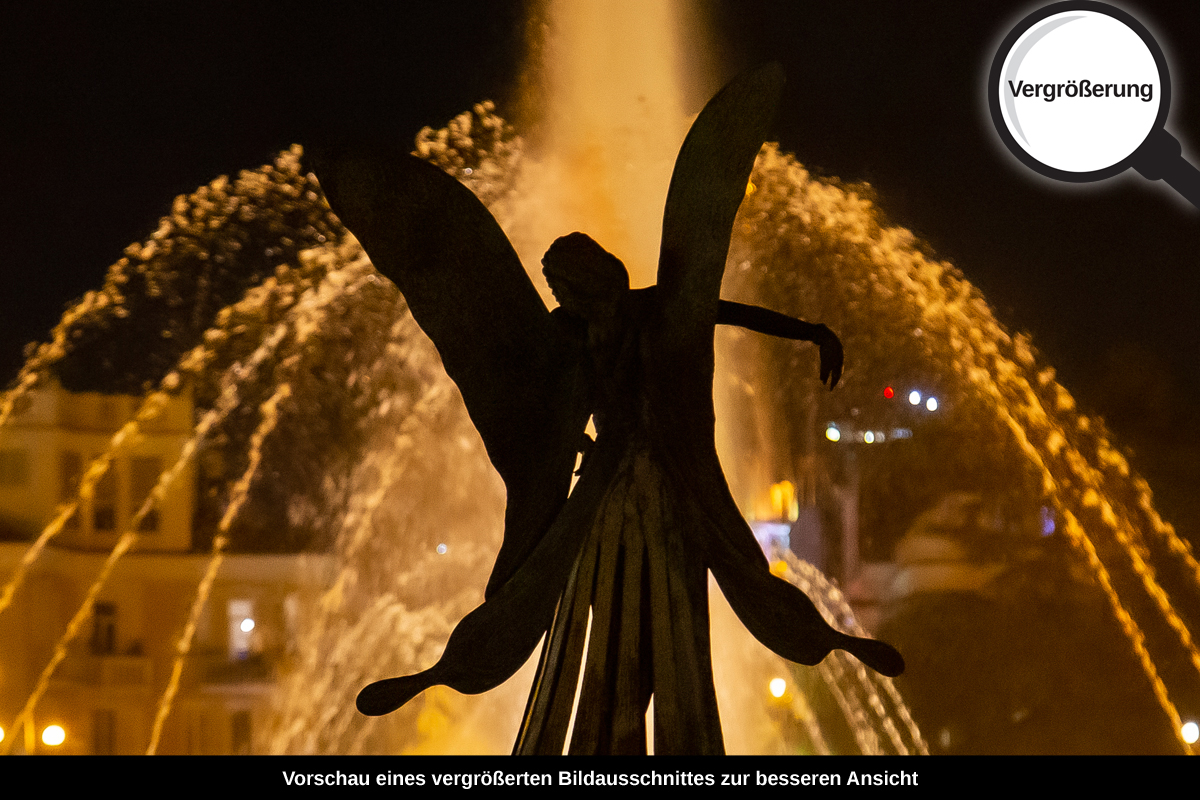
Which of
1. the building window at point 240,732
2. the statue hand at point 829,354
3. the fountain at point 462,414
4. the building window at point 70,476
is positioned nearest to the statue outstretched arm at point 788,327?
the statue hand at point 829,354

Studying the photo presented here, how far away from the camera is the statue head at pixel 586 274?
3801mm

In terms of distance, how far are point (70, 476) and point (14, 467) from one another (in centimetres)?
81

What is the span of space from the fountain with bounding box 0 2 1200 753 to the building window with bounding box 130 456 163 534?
0.28 m

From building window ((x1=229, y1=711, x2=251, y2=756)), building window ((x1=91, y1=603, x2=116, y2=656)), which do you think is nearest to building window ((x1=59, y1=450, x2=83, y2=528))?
building window ((x1=91, y1=603, x2=116, y2=656))

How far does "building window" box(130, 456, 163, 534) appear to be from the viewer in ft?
61.2

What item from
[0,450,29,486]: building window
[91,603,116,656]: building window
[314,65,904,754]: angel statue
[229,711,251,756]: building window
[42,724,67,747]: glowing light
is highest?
[0,450,29,486]: building window

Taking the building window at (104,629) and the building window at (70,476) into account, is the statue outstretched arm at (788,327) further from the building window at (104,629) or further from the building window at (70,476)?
the building window at (70,476)

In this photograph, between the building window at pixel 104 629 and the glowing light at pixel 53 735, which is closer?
the glowing light at pixel 53 735

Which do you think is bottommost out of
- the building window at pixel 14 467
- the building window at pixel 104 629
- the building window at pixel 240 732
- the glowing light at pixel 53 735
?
the building window at pixel 240 732

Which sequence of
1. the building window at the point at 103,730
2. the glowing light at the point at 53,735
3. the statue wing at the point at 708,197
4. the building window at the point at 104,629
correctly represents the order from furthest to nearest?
the building window at the point at 104,629 → the building window at the point at 103,730 → the glowing light at the point at 53,735 → the statue wing at the point at 708,197

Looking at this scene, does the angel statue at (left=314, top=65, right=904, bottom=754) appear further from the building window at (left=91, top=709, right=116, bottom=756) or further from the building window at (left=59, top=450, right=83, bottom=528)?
the building window at (left=59, top=450, right=83, bottom=528)

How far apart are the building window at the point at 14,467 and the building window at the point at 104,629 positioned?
2.27 meters

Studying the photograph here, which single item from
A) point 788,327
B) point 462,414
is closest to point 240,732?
point 462,414
